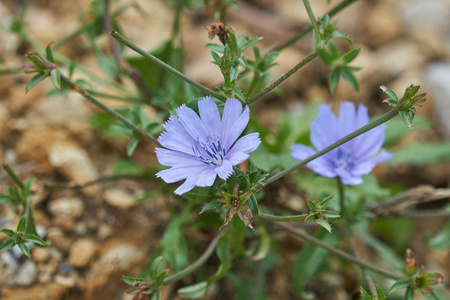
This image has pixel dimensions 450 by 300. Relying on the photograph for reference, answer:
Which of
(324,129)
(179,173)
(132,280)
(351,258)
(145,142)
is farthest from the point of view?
(145,142)

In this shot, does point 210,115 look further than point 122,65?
No

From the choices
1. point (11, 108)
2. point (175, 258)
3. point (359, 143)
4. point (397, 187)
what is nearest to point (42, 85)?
point (11, 108)

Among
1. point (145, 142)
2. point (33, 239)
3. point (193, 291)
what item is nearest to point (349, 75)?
point (193, 291)

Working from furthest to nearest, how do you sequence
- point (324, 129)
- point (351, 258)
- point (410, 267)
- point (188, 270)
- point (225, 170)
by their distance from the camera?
point (324, 129), point (351, 258), point (188, 270), point (410, 267), point (225, 170)

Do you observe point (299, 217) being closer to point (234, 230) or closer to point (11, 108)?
point (234, 230)

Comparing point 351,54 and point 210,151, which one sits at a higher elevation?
point 351,54

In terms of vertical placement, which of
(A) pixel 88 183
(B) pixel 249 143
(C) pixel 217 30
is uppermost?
(C) pixel 217 30

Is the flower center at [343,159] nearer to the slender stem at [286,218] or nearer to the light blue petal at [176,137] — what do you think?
the slender stem at [286,218]

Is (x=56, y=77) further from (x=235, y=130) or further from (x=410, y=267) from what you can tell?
(x=410, y=267)
